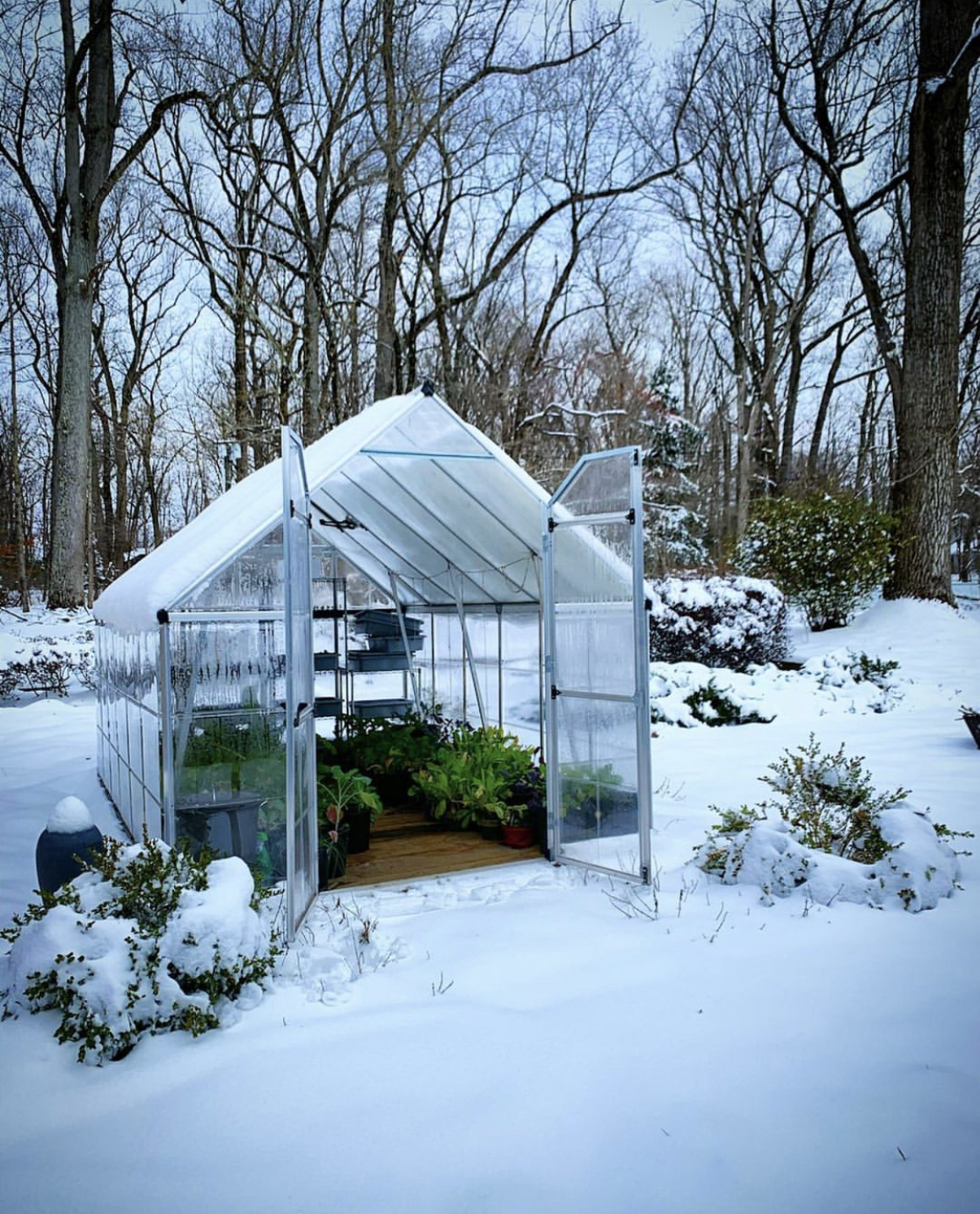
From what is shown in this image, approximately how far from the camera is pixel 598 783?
5.16 meters

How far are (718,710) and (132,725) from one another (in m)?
6.11

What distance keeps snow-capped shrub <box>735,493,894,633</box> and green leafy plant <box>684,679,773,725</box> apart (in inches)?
156

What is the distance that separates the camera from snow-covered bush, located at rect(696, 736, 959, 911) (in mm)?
4375

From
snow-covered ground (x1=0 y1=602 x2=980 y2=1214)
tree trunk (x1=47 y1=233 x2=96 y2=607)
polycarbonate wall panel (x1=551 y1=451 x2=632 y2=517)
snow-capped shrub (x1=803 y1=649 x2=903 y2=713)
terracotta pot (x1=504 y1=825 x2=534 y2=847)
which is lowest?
snow-covered ground (x1=0 y1=602 x2=980 y2=1214)

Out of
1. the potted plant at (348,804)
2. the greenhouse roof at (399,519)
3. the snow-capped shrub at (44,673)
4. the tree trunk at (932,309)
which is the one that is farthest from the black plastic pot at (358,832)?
the tree trunk at (932,309)

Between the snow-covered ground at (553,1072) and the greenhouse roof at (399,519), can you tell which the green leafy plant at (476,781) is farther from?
the greenhouse roof at (399,519)

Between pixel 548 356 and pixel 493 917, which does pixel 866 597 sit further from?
pixel 493 917

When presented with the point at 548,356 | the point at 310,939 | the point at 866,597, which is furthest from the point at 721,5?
the point at 310,939

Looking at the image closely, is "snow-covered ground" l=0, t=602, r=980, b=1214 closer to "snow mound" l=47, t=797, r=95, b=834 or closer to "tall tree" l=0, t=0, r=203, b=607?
"snow mound" l=47, t=797, r=95, b=834

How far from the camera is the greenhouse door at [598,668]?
4.90 metres

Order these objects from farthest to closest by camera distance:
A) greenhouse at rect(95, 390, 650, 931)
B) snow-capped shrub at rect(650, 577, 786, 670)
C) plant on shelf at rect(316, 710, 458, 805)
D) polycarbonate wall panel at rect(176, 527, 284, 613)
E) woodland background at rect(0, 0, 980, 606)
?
1. woodland background at rect(0, 0, 980, 606)
2. snow-capped shrub at rect(650, 577, 786, 670)
3. plant on shelf at rect(316, 710, 458, 805)
4. polycarbonate wall panel at rect(176, 527, 284, 613)
5. greenhouse at rect(95, 390, 650, 931)

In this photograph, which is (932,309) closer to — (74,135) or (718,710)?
(718,710)

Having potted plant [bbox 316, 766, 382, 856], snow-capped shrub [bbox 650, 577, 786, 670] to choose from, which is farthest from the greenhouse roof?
snow-capped shrub [bbox 650, 577, 786, 670]

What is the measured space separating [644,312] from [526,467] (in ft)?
21.4
